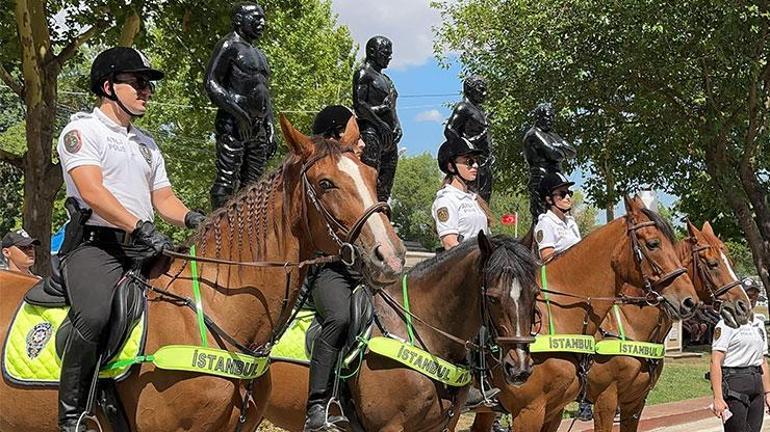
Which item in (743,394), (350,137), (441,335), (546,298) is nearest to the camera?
(350,137)

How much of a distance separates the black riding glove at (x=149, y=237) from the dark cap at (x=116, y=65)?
84 cm

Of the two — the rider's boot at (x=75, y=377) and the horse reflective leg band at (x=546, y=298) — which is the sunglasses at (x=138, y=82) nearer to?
the rider's boot at (x=75, y=377)

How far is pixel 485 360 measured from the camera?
6.55 metres

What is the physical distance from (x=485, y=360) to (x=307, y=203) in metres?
2.39

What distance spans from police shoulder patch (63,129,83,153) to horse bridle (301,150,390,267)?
3.77 feet

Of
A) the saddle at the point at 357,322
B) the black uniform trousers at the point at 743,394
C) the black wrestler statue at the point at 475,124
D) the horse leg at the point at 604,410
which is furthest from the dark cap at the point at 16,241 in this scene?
the black uniform trousers at the point at 743,394

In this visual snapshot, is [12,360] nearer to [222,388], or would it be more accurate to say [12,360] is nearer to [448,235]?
[222,388]

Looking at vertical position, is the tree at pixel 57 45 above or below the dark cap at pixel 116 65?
above

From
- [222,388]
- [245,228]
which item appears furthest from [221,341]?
[245,228]

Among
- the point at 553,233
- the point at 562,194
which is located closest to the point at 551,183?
the point at 562,194

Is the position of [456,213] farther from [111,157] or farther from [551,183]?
[111,157]

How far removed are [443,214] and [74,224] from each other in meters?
3.65

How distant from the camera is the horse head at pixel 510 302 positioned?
6012 mm

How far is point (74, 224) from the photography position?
478cm
